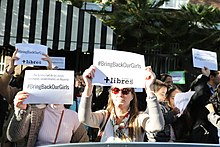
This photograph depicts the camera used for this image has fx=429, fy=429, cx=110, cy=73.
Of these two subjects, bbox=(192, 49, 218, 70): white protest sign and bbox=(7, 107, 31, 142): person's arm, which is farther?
bbox=(192, 49, 218, 70): white protest sign

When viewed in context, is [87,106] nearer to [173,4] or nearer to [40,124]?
[40,124]

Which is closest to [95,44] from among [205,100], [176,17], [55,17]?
[55,17]

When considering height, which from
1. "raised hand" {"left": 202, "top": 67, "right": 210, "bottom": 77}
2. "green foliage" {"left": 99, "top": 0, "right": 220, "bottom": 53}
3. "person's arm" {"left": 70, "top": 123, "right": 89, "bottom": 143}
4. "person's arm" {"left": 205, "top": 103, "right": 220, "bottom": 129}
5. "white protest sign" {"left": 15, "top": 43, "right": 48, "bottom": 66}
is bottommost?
"person's arm" {"left": 70, "top": 123, "right": 89, "bottom": 143}

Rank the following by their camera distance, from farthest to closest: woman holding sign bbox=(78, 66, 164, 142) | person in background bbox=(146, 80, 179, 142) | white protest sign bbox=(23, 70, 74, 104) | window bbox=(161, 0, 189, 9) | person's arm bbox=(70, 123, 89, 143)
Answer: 1. window bbox=(161, 0, 189, 9)
2. person in background bbox=(146, 80, 179, 142)
3. person's arm bbox=(70, 123, 89, 143)
4. white protest sign bbox=(23, 70, 74, 104)
5. woman holding sign bbox=(78, 66, 164, 142)

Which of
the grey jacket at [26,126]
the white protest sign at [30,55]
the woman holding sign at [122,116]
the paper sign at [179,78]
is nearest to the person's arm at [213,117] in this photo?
the woman holding sign at [122,116]

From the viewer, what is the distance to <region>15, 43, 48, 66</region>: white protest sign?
4738 millimetres

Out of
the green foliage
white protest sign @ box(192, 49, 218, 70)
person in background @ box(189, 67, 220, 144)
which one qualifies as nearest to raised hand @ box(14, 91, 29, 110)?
person in background @ box(189, 67, 220, 144)

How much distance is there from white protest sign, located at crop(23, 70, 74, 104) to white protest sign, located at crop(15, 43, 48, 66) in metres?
0.99

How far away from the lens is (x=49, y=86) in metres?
3.69

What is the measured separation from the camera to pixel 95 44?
13375 mm

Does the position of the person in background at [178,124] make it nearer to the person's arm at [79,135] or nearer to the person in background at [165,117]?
the person in background at [165,117]

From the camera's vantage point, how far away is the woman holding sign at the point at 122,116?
3424 mm

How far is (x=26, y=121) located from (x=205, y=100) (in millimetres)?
2685

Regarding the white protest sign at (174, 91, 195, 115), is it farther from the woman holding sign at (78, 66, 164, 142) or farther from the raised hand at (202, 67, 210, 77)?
the woman holding sign at (78, 66, 164, 142)
